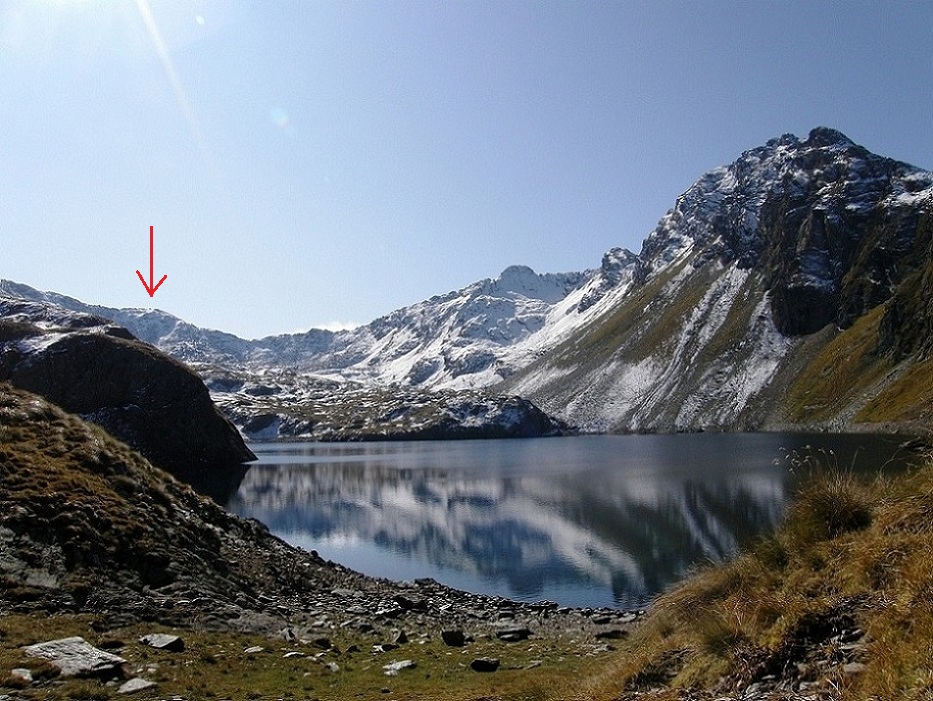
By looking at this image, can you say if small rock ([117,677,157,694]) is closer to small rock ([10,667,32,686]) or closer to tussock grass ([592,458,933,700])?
small rock ([10,667,32,686])

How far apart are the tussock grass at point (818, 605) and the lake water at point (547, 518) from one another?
16.3 feet

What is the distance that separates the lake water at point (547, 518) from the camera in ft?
152

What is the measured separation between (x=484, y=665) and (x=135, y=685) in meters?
10.5

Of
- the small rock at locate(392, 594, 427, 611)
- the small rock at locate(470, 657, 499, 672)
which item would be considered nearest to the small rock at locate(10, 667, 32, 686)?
the small rock at locate(470, 657, 499, 672)

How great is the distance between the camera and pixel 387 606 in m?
30.9

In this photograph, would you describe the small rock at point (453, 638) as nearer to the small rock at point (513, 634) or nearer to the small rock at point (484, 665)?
the small rock at point (513, 634)

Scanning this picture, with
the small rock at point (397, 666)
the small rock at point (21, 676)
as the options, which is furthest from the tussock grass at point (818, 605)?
the small rock at point (21, 676)

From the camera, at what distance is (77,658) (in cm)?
1452

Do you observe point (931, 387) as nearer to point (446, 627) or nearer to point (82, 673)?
point (446, 627)

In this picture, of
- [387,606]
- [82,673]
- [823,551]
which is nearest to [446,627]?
[387,606]

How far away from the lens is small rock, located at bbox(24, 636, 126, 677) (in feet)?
45.9

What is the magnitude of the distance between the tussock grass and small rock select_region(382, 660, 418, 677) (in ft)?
29.6

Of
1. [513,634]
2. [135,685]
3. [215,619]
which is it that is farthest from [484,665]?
[135,685]

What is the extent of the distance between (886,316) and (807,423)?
130ft
